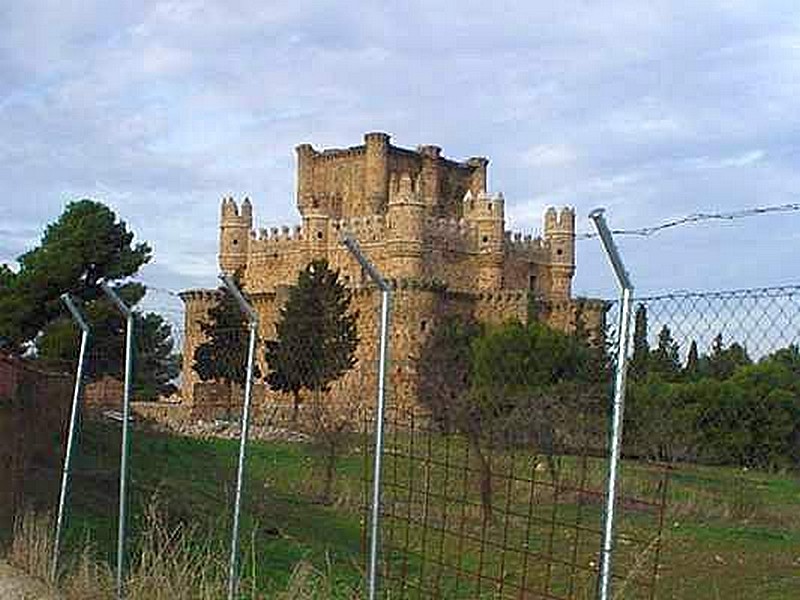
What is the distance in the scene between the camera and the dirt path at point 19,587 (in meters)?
8.22

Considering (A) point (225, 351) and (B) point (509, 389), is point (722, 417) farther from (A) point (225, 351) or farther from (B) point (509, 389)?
(A) point (225, 351)

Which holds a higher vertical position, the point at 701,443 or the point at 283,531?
the point at 701,443

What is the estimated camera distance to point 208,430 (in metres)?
27.9

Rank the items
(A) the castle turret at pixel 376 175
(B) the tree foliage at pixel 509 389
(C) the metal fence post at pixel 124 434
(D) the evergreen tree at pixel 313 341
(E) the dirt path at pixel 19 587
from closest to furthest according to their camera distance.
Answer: (C) the metal fence post at pixel 124 434, (E) the dirt path at pixel 19 587, (B) the tree foliage at pixel 509 389, (D) the evergreen tree at pixel 313 341, (A) the castle turret at pixel 376 175

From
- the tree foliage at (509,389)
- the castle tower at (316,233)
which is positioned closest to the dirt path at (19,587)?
the tree foliage at (509,389)

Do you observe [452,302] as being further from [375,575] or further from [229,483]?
[375,575]

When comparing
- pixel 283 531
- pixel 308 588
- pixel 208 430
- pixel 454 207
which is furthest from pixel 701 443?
pixel 454 207

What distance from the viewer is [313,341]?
21.2 meters

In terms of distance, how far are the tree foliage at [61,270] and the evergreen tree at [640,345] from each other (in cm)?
1988

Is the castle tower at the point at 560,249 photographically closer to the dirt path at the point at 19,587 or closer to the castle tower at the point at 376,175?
the castle tower at the point at 376,175

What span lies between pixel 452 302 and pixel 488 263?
8.52 ft

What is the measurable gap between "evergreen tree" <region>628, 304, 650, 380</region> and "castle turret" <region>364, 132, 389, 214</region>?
5055 centimetres

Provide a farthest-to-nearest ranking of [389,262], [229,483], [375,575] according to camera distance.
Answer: [389,262]
[229,483]
[375,575]

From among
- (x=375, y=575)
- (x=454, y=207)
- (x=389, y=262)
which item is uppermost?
(x=454, y=207)
